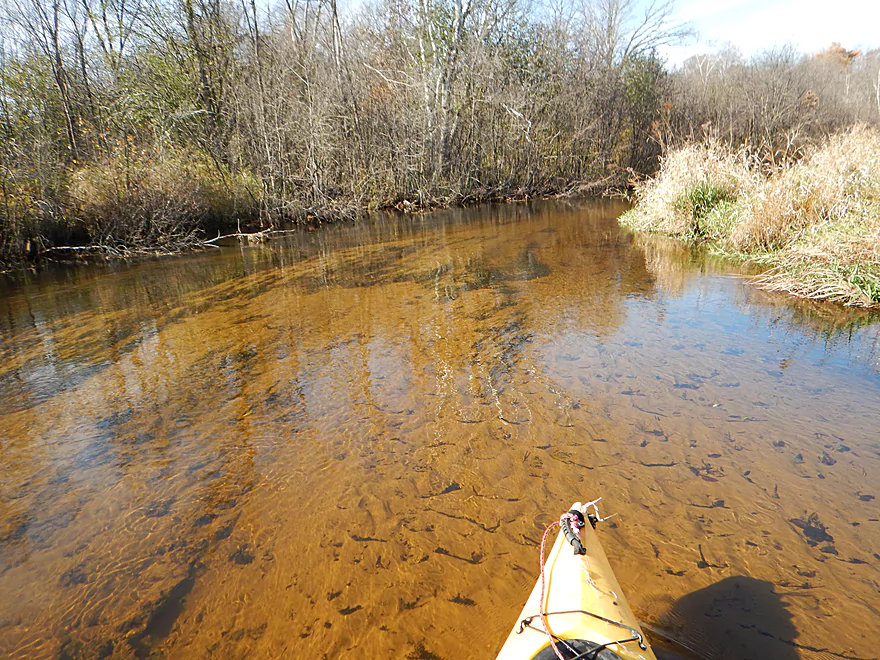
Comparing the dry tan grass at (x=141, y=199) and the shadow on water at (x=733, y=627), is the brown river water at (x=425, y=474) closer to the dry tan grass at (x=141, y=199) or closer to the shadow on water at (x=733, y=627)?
the shadow on water at (x=733, y=627)

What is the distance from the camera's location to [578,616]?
1.57 meters

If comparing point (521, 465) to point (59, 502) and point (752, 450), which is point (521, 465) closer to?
point (752, 450)

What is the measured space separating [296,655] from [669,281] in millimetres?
7148

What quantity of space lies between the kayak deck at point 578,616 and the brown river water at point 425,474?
1.82 feet

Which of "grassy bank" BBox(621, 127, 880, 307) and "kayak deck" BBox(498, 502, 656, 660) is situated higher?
"grassy bank" BBox(621, 127, 880, 307)

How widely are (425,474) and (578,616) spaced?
1698 mm

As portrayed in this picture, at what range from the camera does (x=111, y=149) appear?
11117 mm

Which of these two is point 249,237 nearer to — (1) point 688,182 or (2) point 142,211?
(2) point 142,211

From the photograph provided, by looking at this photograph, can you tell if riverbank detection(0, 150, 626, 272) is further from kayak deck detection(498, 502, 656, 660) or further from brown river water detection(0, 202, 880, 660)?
kayak deck detection(498, 502, 656, 660)

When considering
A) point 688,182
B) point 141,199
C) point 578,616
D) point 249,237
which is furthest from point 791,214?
point 141,199

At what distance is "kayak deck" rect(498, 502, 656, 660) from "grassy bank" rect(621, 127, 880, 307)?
6.03 metres

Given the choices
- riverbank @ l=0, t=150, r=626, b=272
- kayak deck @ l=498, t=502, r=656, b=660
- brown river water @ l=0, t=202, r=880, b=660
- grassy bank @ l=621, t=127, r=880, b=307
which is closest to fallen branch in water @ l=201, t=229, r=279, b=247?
riverbank @ l=0, t=150, r=626, b=272

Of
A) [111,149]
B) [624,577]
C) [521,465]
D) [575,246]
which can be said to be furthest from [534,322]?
[111,149]

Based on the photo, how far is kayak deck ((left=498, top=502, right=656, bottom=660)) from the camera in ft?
4.98
